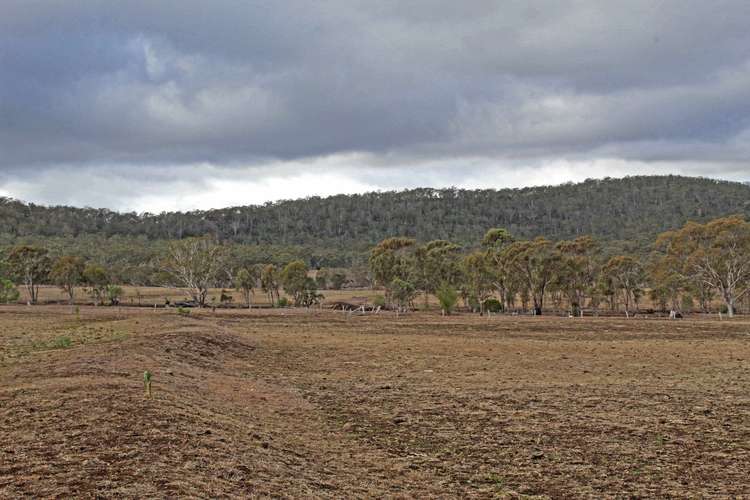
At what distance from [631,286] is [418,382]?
262 feet

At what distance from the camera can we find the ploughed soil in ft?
34.2

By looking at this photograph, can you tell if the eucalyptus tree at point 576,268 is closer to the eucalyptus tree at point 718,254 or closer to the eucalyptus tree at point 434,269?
the eucalyptus tree at point 718,254

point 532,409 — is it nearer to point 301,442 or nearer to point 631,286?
point 301,442

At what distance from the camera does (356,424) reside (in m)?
16.0

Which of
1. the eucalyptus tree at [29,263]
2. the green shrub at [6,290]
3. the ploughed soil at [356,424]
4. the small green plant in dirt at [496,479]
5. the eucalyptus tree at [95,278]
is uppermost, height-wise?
the eucalyptus tree at [29,263]

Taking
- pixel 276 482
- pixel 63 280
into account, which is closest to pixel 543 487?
pixel 276 482

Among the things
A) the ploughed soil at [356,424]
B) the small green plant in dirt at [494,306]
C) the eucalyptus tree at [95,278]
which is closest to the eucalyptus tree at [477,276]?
the small green plant in dirt at [494,306]

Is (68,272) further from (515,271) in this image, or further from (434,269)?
(515,271)


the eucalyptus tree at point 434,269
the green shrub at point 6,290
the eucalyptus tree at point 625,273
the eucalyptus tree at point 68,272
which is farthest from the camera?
the eucalyptus tree at point 434,269

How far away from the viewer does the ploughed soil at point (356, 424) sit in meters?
10.4

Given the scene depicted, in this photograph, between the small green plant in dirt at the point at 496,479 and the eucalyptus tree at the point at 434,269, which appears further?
the eucalyptus tree at the point at 434,269

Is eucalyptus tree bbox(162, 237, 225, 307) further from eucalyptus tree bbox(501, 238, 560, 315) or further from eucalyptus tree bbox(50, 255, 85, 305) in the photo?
eucalyptus tree bbox(501, 238, 560, 315)

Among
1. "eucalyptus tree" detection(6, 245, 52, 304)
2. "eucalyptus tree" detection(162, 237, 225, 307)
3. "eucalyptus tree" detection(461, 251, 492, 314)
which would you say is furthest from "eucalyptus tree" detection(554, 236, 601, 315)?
"eucalyptus tree" detection(6, 245, 52, 304)

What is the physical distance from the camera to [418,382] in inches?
890
